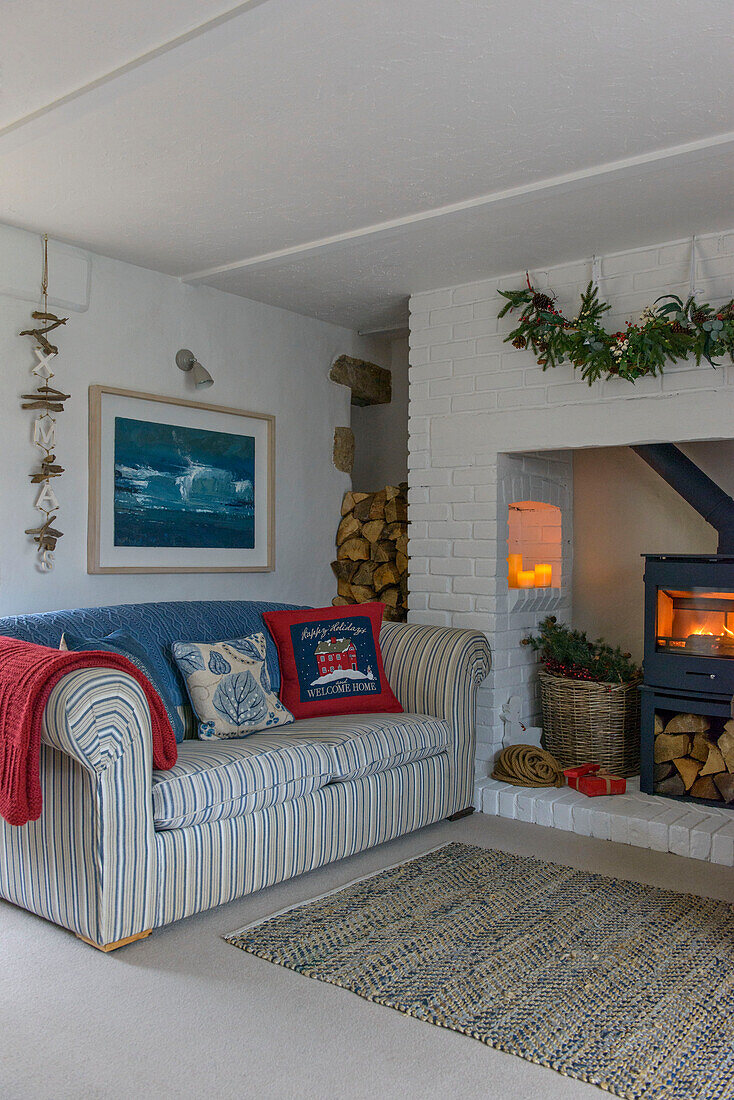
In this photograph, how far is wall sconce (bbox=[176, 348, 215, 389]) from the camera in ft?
13.1

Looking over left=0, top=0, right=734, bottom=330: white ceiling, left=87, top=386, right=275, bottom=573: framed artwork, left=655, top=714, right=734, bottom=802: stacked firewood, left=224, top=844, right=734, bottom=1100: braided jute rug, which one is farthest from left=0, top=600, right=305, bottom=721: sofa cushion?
left=655, top=714, right=734, bottom=802: stacked firewood

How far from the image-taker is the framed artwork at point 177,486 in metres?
3.73

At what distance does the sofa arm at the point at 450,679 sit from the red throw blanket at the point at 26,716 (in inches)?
55.2

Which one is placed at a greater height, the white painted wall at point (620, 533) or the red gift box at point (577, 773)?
the white painted wall at point (620, 533)

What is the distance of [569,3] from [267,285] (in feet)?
7.73

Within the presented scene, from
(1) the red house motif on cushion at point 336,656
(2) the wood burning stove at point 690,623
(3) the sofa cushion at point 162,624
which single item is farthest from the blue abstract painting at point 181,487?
(2) the wood burning stove at point 690,623

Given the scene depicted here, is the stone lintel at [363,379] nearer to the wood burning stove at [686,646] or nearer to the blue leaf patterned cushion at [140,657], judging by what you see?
the wood burning stove at [686,646]

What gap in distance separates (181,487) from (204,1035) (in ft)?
8.08

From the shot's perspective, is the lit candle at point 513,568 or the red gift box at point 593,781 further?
the lit candle at point 513,568

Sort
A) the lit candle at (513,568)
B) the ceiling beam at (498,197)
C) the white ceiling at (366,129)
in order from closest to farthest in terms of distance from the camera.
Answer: the white ceiling at (366,129) < the ceiling beam at (498,197) < the lit candle at (513,568)

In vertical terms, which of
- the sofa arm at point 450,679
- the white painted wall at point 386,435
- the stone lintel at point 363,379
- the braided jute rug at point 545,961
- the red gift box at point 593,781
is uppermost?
the stone lintel at point 363,379

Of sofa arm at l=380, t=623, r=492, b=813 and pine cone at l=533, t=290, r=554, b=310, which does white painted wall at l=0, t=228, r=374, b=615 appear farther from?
pine cone at l=533, t=290, r=554, b=310

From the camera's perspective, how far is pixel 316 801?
2973mm

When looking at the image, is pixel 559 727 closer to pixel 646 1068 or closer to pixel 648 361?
pixel 648 361
